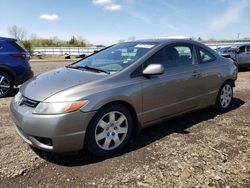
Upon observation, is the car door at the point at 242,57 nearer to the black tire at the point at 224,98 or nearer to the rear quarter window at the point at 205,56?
the black tire at the point at 224,98

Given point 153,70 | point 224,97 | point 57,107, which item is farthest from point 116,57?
point 224,97

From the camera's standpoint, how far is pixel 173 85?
14.9 ft

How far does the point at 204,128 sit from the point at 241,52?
1103 centimetres

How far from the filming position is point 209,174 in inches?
132

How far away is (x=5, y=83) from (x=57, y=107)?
193 inches

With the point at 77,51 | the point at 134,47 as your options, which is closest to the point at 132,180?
the point at 134,47

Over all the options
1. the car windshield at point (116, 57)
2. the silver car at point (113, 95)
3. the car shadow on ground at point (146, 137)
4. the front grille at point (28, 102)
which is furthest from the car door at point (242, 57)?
the front grille at point (28, 102)

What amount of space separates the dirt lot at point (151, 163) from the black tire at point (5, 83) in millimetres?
3044

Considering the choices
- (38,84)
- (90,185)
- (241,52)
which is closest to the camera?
(90,185)

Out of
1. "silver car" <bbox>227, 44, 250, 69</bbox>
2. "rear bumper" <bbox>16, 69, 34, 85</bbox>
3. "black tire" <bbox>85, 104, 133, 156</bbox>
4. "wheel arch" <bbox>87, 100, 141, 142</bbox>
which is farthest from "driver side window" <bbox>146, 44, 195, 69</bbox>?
"silver car" <bbox>227, 44, 250, 69</bbox>

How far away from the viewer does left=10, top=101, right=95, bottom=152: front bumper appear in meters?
3.35

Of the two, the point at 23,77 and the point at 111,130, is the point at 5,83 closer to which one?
the point at 23,77

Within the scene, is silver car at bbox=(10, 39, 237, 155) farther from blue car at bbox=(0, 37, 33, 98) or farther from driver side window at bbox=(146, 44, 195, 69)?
blue car at bbox=(0, 37, 33, 98)

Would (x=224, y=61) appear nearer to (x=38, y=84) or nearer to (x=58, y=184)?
(x=38, y=84)
